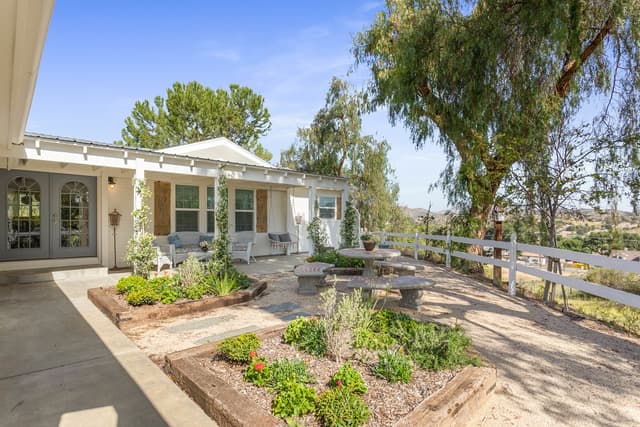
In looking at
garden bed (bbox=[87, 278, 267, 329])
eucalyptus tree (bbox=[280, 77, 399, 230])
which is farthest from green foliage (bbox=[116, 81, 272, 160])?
garden bed (bbox=[87, 278, 267, 329])

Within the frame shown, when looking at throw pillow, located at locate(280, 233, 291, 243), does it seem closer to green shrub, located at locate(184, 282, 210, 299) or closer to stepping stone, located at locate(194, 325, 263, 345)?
green shrub, located at locate(184, 282, 210, 299)

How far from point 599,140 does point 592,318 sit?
339 centimetres

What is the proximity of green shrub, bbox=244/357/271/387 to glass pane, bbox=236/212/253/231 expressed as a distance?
9025 millimetres

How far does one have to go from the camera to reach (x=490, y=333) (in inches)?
180

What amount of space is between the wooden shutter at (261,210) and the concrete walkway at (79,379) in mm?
→ 7242

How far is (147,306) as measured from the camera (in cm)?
507

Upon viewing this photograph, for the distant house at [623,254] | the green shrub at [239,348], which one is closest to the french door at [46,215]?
the green shrub at [239,348]

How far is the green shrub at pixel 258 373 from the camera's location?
110 inches

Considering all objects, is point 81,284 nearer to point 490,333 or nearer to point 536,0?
point 490,333

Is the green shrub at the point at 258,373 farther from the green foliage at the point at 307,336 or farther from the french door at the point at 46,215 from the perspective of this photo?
the french door at the point at 46,215

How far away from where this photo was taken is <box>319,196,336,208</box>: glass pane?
44.7 ft

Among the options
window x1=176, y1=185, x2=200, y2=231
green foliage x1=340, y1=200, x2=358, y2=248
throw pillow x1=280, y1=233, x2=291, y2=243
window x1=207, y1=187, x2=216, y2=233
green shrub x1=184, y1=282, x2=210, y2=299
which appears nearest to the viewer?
green shrub x1=184, y1=282, x2=210, y2=299

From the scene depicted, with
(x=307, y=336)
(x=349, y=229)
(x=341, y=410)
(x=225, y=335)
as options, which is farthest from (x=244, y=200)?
(x=341, y=410)

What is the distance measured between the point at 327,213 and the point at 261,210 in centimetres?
282
